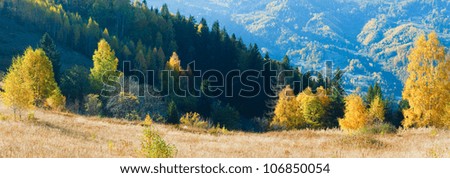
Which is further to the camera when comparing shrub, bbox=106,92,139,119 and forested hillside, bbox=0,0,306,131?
forested hillside, bbox=0,0,306,131

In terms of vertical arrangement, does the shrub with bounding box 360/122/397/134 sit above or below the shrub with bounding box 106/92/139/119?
below

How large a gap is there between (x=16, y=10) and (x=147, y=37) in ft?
133

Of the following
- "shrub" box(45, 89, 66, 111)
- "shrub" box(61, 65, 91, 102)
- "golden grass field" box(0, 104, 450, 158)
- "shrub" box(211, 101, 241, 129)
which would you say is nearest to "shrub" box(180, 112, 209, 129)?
"shrub" box(45, 89, 66, 111)

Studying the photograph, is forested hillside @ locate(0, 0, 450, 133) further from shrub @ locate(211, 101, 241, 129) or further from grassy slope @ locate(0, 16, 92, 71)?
grassy slope @ locate(0, 16, 92, 71)

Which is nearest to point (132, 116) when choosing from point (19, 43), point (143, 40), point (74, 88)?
point (74, 88)

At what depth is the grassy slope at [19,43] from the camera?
4060 inches

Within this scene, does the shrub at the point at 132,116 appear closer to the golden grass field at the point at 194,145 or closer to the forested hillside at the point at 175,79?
the forested hillside at the point at 175,79

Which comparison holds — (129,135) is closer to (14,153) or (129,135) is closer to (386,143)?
(14,153)

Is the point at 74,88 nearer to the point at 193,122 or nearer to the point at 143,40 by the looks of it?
the point at 193,122

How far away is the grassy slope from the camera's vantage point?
338 ft

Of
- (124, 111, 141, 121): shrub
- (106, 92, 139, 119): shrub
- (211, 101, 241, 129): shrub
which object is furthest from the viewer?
(211, 101, 241, 129): shrub

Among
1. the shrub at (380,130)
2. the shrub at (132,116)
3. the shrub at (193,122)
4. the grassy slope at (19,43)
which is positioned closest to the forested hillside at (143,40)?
the grassy slope at (19,43)

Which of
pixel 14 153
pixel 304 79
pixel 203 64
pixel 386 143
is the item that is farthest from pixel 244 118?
pixel 14 153

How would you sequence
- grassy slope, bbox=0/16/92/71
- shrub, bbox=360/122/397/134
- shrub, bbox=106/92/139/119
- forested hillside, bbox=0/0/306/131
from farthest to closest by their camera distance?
grassy slope, bbox=0/16/92/71, forested hillside, bbox=0/0/306/131, shrub, bbox=106/92/139/119, shrub, bbox=360/122/397/134
